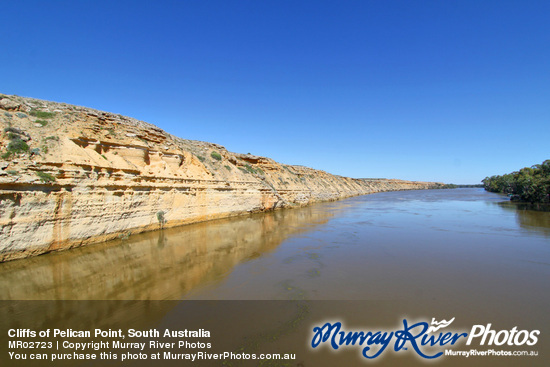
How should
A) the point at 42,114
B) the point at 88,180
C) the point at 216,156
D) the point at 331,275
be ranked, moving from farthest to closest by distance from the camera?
the point at 216,156
the point at 42,114
the point at 88,180
the point at 331,275

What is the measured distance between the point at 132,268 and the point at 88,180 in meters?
5.85

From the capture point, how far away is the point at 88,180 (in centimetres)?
1162

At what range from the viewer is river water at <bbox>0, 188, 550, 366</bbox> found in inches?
220

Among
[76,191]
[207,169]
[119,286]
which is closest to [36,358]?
[119,286]

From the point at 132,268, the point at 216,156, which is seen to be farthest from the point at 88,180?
the point at 216,156

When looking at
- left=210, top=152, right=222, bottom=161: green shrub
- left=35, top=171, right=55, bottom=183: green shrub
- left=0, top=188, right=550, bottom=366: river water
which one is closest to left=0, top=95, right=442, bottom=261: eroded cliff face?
left=35, top=171, right=55, bottom=183: green shrub

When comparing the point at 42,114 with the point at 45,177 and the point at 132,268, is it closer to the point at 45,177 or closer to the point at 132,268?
the point at 45,177

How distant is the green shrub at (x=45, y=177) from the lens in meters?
9.87

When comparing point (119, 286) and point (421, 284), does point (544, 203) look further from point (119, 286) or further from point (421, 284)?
point (119, 286)

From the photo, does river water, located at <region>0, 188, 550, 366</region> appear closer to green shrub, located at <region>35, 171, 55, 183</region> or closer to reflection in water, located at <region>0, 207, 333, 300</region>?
reflection in water, located at <region>0, 207, 333, 300</region>

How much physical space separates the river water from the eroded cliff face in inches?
44.1

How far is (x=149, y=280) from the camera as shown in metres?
7.46

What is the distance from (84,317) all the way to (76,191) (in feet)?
25.6

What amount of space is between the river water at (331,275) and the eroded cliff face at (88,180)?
1120mm
